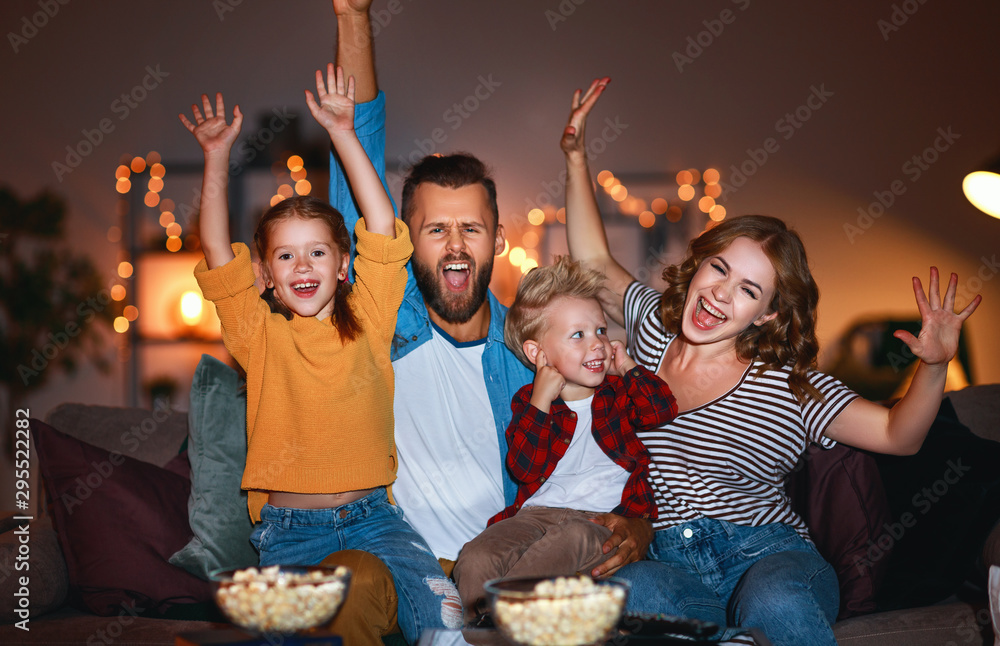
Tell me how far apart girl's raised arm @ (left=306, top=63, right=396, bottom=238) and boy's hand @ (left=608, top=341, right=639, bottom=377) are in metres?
0.69

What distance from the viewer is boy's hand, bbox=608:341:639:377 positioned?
2.00 metres

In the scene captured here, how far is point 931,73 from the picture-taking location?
4.45 metres

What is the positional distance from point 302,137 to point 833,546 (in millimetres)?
3589

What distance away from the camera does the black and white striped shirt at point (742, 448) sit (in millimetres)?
1837

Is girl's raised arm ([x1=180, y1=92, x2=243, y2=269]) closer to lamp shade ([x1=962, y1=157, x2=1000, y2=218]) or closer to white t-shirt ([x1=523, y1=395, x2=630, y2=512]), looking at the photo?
white t-shirt ([x1=523, y1=395, x2=630, y2=512])

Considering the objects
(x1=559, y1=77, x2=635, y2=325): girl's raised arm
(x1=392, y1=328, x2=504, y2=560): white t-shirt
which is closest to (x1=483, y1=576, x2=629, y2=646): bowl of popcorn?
(x1=392, y1=328, x2=504, y2=560): white t-shirt

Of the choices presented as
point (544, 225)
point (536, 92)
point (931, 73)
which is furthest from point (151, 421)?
point (931, 73)

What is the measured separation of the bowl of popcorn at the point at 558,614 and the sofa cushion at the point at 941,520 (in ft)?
3.87

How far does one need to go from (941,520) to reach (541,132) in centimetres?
321

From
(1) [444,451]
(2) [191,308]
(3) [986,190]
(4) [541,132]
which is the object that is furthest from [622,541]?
(2) [191,308]

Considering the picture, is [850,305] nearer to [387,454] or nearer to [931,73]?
[931,73]

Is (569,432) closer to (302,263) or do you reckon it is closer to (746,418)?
(746,418)

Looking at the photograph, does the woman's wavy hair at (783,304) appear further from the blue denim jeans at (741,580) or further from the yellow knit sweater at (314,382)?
the yellow knit sweater at (314,382)

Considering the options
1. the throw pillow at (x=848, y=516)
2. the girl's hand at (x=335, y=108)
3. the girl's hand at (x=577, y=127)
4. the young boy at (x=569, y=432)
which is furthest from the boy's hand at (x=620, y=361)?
the girl's hand at (x=335, y=108)
